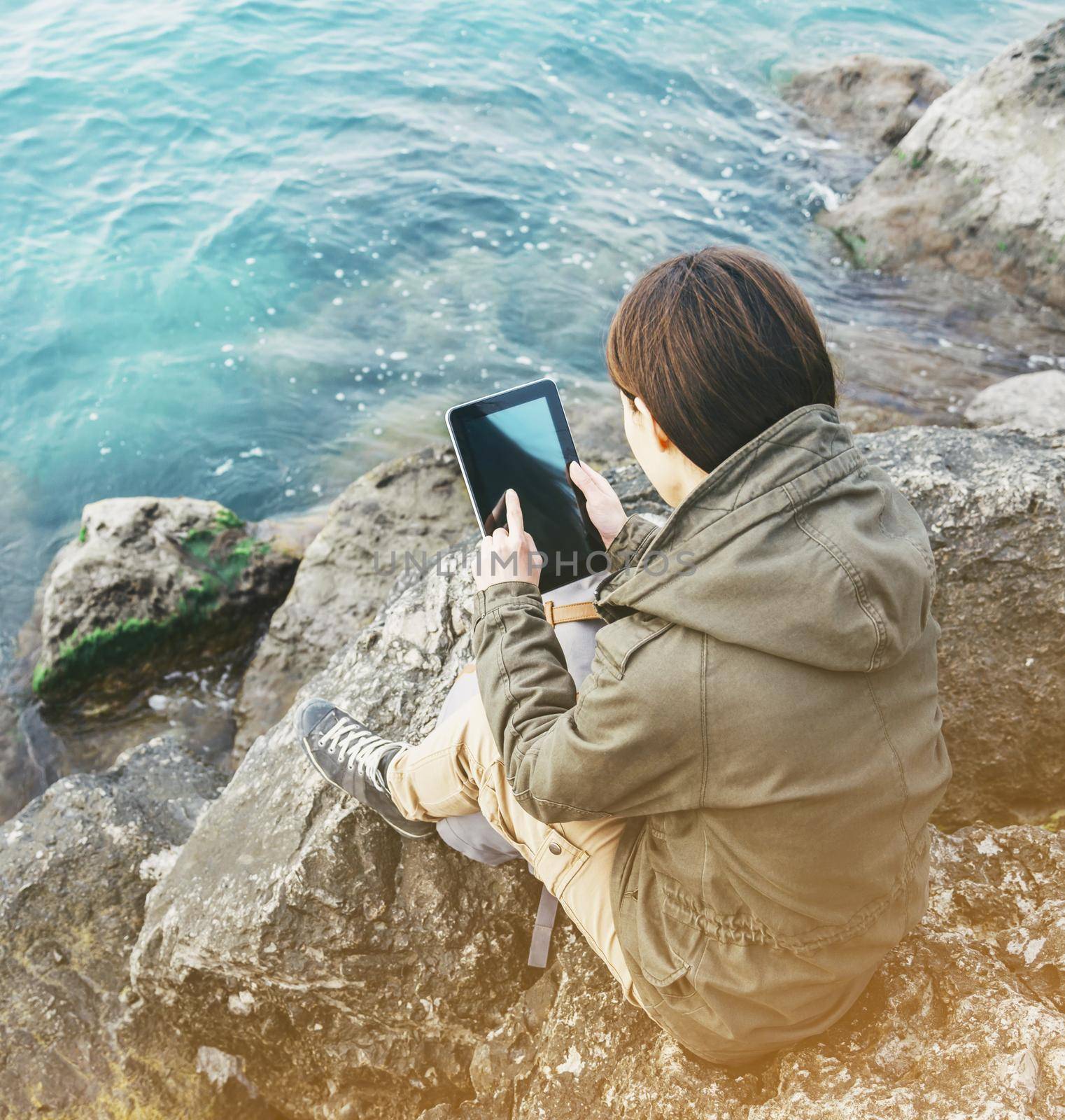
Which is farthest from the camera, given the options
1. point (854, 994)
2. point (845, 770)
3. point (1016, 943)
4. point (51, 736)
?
point (51, 736)

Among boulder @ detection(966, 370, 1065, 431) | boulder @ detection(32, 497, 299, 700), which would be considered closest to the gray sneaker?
boulder @ detection(32, 497, 299, 700)

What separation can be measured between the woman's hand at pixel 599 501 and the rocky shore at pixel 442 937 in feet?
2.85

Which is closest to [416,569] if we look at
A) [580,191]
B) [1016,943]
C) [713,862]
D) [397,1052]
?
[397,1052]

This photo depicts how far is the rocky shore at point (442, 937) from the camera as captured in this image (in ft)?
7.57

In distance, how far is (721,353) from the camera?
Answer: 1.79 m

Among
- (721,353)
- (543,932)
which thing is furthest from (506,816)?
→ (721,353)

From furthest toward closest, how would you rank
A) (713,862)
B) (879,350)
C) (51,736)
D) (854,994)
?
(879,350) < (51,736) < (854,994) < (713,862)

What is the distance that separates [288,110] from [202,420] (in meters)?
7.08

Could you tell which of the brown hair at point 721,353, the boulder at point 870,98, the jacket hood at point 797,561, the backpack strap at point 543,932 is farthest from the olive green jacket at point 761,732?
the boulder at point 870,98

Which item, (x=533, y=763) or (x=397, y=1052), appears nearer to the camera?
(x=533, y=763)

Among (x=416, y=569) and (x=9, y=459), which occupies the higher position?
(x=416, y=569)

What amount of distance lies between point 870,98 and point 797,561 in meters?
14.7

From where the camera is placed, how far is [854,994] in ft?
7.18

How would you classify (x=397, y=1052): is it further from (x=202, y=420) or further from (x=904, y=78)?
(x=904, y=78)
